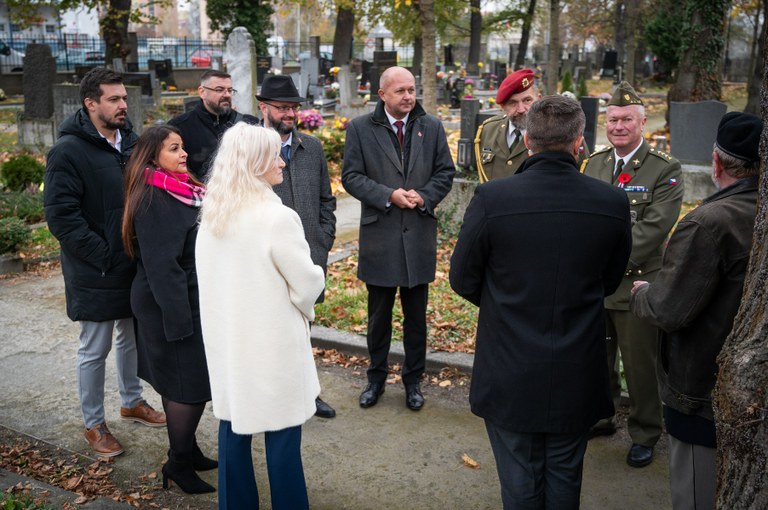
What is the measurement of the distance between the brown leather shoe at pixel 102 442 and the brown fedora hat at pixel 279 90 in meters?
2.21

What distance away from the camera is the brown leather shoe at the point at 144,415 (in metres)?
4.93

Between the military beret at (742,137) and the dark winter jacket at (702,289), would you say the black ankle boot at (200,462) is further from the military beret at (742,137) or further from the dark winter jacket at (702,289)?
the military beret at (742,137)

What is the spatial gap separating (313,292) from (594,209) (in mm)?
1202

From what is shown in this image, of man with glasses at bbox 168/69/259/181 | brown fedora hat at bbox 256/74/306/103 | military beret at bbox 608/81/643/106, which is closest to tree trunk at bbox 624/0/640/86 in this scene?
man with glasses at bbox 168/69/259/181

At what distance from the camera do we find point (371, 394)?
5.24 meters

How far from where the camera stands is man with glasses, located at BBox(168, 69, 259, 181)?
541 centimetres

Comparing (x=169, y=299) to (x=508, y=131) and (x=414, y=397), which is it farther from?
(x=508, y=131)

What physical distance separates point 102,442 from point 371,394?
5.59 ft

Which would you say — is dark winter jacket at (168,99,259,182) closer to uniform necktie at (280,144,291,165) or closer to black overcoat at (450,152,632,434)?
uniform necktie at (280,144,291,165)

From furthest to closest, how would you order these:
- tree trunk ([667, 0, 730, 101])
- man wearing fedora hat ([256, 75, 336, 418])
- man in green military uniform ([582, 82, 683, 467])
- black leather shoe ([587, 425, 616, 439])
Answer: tree trunk ([667, 0, 730, 101]) → man wearing fedora hat ([256, 75, 336, 418]) → black leather shoe ([587, 425, 616, 439]) → man in green military uniform ([582, 82, 683, 467])

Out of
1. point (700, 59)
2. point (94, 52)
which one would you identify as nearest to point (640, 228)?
point (700, 59)

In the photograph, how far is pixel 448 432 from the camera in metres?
4.85

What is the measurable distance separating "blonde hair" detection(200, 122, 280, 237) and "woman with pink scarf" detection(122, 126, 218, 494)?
669 millimetres

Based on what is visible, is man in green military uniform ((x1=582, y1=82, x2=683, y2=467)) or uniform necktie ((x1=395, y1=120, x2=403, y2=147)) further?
uniform necktie ((x1=395, y1=120, x2=403, y2=147))
